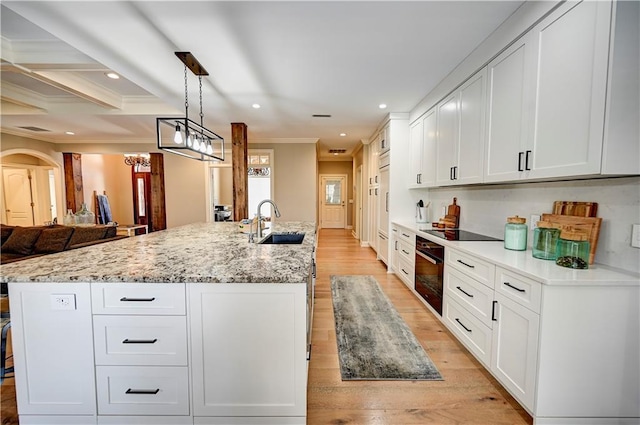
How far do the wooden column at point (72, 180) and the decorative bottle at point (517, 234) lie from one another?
29.3 feet

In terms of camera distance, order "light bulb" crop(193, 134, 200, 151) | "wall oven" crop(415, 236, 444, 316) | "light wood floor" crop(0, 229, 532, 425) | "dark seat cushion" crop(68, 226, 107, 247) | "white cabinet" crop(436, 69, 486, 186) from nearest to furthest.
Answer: "light wood floor" crop(0, 229, 532, 425), "white cabinet" crop(436, 69, 486, 186), "wall oven" crop(415, 236, 444, 316), "light bulb" crop(193, 134, 200, 151), "dark seat cushion" crop(68, 226, 107, 247)

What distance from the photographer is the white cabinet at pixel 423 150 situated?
344cm

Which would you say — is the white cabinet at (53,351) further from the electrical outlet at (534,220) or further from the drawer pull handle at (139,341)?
the electrical outlet at (534,220)

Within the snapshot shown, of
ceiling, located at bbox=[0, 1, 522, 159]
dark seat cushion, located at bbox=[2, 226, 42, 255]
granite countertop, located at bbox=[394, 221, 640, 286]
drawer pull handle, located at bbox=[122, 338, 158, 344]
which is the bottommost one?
drawer pull handle, located at bbox=[122, 338, 158, 344]

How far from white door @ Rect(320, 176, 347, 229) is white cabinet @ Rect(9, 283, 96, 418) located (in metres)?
8.56

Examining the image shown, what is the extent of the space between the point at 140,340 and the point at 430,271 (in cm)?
252

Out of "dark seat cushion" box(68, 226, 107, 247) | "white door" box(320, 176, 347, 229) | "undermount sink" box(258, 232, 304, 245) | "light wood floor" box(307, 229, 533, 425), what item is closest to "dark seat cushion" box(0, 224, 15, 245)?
"dark seat cushion" box(68, 226, 107, 247)

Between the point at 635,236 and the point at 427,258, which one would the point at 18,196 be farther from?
the point at 635,236

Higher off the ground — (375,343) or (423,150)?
(423,150)

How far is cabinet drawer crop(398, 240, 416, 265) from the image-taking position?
10.8ft

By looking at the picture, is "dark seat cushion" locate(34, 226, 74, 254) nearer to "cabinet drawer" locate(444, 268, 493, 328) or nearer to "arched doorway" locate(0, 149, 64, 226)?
"arched doorway" locate(0, 149, 64, 226)

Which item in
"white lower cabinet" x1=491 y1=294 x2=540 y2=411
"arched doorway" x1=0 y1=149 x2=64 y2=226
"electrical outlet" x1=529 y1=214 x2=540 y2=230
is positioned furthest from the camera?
"arched doorway" x1=0 y1=149 x2=64 y2=226

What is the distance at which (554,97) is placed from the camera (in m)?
1.62

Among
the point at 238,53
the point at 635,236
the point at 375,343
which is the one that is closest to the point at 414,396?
the point at 375,343
